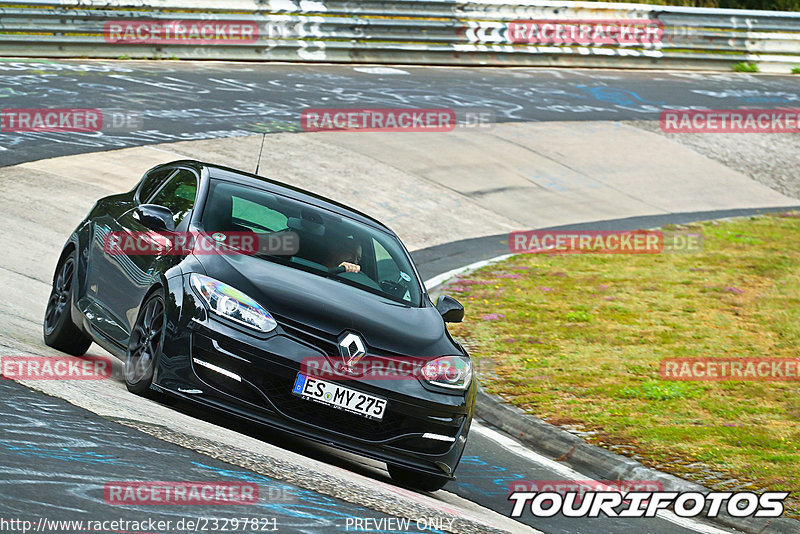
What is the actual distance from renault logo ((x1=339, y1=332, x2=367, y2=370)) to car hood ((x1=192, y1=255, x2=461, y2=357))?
0.18ft

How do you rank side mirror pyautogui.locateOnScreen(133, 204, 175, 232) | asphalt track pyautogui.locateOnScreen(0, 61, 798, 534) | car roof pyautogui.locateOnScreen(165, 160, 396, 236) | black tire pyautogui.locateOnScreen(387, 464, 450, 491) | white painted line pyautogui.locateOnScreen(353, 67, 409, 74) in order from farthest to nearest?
white painted line pyautogui.locateOnScreen(353, 67, 409, 74) < car roof pyautogui.locateOnScreen(165, 160, 396, 236) < side mirror pyautogui.locateOnScreen(133, 204, 175, 232) < black tire pyautogui.locateOnScreen(387, 464, 450, 491) < asphalt track pyautogui.locateOnScreen(0, 61, 798, 534)

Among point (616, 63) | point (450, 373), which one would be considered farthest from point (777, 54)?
point (450, 373)

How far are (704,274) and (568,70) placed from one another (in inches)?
598

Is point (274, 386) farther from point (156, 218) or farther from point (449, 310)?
point (449, 310)

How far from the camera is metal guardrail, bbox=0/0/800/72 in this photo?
22422mm

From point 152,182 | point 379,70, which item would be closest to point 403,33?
point 379,70

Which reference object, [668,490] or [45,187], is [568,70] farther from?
[668,490]

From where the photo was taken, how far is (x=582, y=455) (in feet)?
27.0

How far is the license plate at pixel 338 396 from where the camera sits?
6.32 m

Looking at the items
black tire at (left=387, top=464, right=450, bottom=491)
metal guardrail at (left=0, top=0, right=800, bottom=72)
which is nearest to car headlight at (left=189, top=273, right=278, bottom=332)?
black tire at (left=387, top=464, right=450, bottom=491)

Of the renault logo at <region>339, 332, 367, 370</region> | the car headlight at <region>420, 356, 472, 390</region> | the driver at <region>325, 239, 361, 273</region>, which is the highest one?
the driver at <region>325, 239, 361, 273</region>

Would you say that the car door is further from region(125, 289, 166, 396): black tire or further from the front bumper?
the front bumper

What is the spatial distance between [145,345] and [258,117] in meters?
13.5

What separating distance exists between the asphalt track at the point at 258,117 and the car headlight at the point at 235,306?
85 cm
